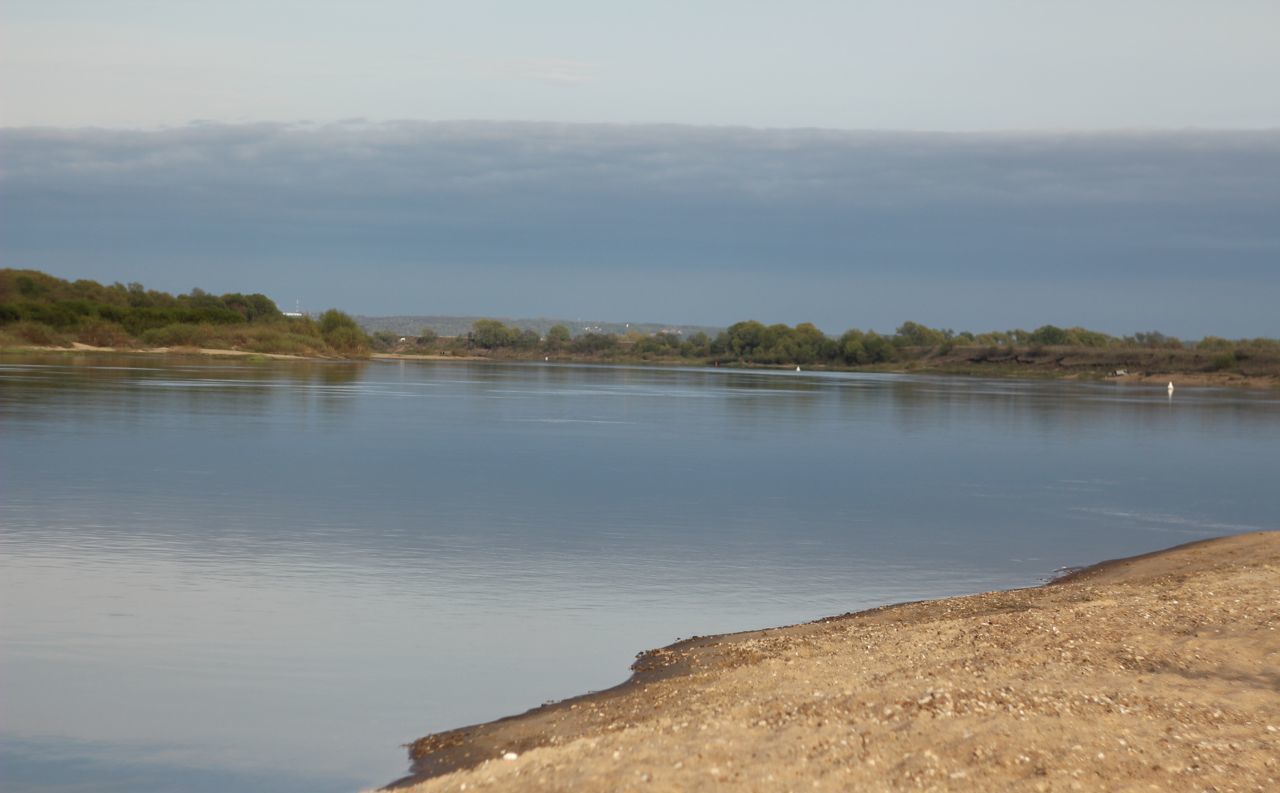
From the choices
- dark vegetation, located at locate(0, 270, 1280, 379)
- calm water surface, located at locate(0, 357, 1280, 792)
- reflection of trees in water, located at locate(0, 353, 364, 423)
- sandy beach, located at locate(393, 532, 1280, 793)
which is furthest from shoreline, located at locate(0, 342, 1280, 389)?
sandy beach, located at locate(393, 532, 1280, 793)

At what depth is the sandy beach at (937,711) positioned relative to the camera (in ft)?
18.9

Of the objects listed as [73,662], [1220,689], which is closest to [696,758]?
[1220,689]

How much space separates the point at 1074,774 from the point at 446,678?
471 cm

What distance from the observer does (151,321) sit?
387 ft

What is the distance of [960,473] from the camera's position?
2695 cm

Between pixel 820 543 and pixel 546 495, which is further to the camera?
pixel 546 495

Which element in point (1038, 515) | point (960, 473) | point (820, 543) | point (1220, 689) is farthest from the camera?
point (960, 473)

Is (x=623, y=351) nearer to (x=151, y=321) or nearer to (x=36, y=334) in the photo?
(x=151, y=321)

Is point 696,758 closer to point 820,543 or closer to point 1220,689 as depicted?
point 1220,689

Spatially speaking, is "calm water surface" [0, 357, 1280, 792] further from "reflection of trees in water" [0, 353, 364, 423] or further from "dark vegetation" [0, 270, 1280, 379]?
"dark vegetation" [0, 270, 1280, 379]

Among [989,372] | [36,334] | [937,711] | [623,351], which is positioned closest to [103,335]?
[36,334]

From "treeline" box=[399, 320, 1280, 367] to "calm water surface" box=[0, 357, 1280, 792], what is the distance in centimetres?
10832

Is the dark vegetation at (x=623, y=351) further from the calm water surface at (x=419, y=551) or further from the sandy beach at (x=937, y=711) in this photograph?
the sandy beach at (x=937, y=711)

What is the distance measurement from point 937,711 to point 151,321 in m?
121
